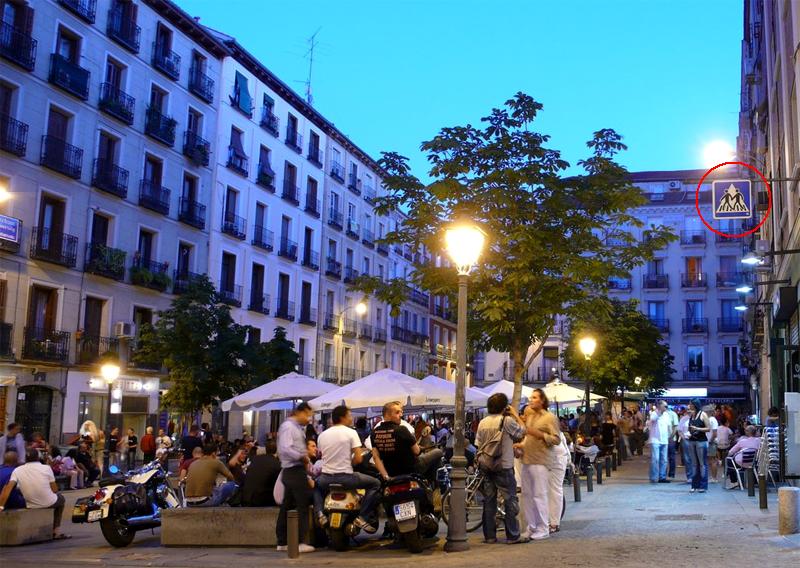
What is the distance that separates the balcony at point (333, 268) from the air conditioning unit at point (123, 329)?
64.0ft

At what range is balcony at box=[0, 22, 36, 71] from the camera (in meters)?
28.5

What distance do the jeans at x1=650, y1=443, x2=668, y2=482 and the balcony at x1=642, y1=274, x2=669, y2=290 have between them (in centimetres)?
4874

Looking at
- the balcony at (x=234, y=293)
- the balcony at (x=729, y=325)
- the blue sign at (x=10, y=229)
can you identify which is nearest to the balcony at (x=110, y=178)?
the blue sign at (x=10, y=229)

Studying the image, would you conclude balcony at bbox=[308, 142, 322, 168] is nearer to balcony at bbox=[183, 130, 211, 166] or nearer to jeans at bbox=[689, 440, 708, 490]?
balcony at bbox=[183, 130, 211, 166]

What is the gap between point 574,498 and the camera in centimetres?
1644

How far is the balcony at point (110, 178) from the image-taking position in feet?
107

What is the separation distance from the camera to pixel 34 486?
12656 millimetres

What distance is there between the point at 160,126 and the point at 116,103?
308 cm

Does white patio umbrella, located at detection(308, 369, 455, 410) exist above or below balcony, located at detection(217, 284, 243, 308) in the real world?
below

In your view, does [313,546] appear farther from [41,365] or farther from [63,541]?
[41,365]

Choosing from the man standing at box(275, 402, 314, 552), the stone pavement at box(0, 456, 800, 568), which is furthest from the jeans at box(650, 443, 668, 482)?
the man standing at box(275, 402, 314, 552)

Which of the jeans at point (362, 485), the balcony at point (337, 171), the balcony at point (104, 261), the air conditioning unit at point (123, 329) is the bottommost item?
the jeans at point (362, 485)

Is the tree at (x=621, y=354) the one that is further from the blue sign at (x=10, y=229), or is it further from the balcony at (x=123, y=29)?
the balcony at (x=123, y=29)

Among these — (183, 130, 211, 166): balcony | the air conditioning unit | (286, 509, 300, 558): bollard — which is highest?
(183, 130, 211, 166): balcony
